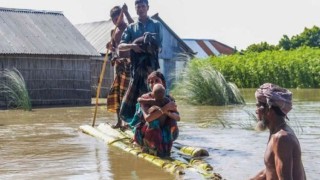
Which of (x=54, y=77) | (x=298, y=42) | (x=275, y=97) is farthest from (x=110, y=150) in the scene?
(x=298, y=42)

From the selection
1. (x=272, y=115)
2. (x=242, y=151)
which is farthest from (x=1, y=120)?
(x=272, y=115)

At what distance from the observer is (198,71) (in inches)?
675

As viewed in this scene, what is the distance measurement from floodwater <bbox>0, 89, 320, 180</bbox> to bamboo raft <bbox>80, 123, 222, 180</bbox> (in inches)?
4.0

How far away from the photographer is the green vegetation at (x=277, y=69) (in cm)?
3186

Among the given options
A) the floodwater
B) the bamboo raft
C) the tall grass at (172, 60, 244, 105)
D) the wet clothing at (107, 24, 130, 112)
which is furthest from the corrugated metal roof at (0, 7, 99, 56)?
the bamboo raft

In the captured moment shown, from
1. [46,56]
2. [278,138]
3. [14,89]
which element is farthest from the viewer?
[46,56]

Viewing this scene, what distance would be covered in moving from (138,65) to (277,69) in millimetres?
24666

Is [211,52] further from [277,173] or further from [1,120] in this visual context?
[277,173]

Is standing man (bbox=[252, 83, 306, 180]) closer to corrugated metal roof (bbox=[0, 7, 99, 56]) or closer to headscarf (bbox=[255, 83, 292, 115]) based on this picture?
headscarf (bbox=[255, 83, 292, 115])

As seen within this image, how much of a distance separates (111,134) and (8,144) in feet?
4.92

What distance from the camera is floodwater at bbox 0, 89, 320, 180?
6.67 metres

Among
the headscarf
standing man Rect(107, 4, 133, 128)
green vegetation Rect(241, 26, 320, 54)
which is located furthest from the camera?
green vegetation Rect(241, 26, 320, 54)

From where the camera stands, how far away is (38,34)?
20734mm

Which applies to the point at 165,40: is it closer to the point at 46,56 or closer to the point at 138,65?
the point at 46,56
